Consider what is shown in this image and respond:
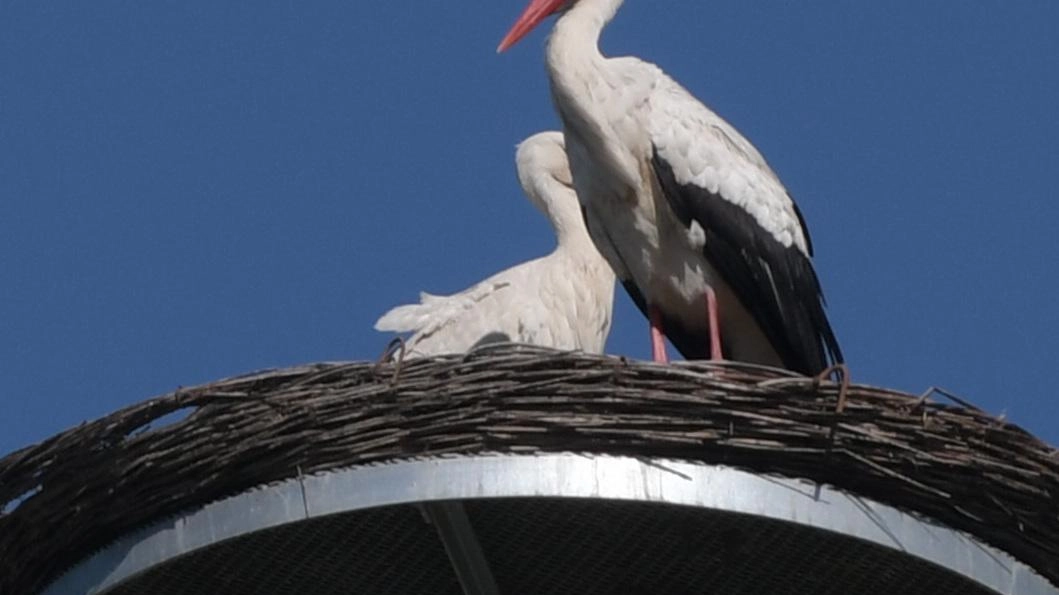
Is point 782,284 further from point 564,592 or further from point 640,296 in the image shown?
point 564,592

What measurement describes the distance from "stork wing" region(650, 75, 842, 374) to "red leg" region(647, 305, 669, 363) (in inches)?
13.2

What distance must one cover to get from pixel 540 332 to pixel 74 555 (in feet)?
11.8

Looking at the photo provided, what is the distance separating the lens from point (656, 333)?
999cm

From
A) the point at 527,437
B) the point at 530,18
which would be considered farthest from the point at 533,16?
the point at 527,437

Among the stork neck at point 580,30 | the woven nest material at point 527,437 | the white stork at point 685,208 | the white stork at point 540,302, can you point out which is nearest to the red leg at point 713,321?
the white stork at point 685,208

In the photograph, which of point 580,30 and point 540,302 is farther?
point 540,302

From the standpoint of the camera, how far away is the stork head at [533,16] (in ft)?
33.2

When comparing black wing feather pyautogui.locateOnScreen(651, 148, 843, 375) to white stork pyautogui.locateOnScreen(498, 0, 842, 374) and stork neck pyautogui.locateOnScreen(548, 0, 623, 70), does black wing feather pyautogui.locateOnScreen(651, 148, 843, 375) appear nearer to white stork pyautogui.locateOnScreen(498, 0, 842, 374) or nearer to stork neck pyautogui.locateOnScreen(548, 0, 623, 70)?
white stork pyautogui.locateOnScreen(498, 0, 842, 374)

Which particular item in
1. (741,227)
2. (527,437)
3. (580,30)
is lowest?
(527,437)

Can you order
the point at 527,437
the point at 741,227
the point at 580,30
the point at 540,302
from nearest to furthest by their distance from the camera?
the point at 527,437 < the point at 741,227 < the point at 580,30 < the point at 540,302

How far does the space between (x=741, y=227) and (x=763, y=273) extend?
0.17m

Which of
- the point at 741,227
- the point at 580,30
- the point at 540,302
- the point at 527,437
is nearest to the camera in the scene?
the point at 527,437

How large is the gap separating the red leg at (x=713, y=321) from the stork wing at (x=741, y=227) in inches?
3.1

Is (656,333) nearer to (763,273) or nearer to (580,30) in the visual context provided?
(763,273)
